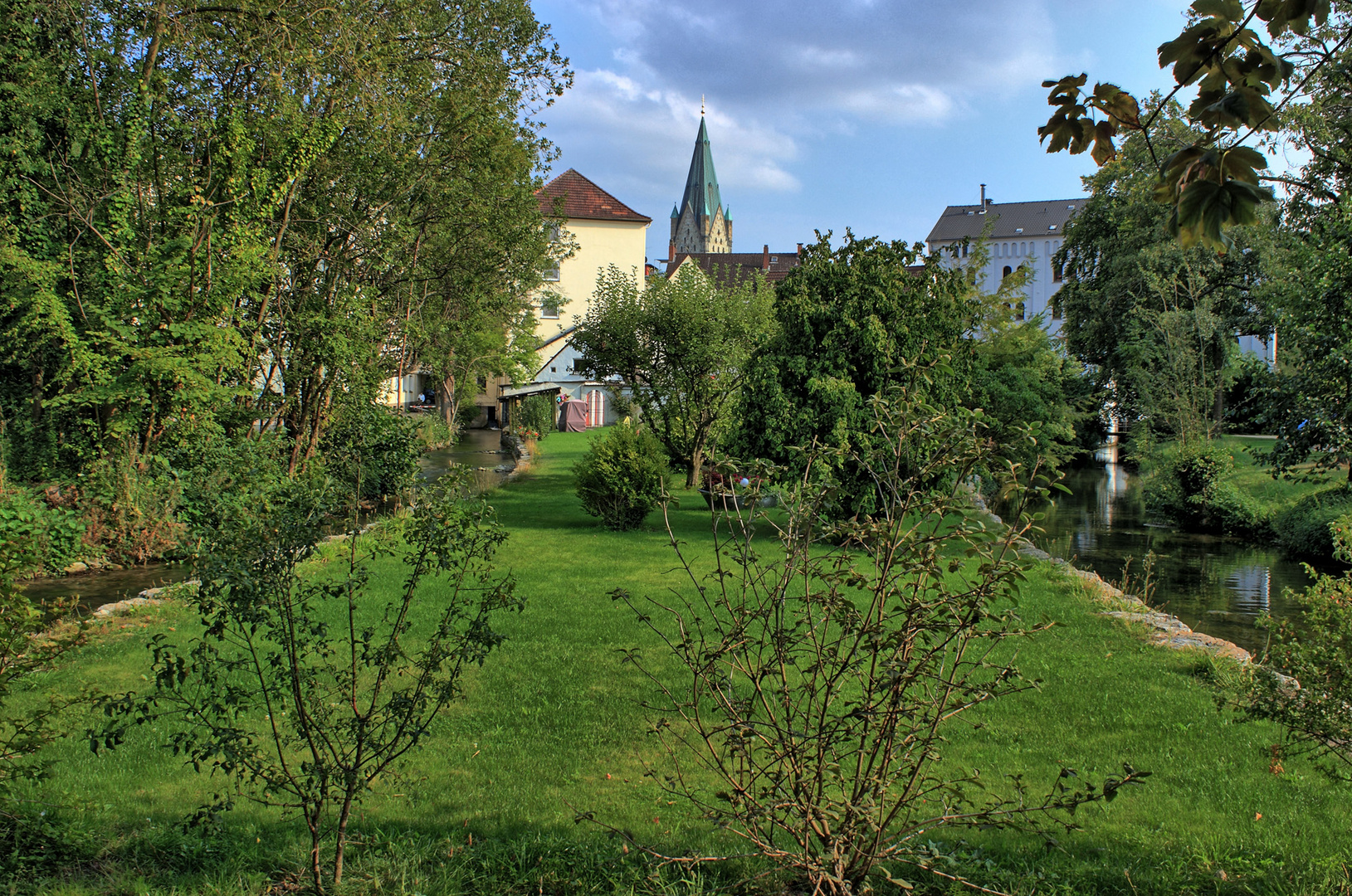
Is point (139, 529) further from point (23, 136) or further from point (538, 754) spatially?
point (538, 754)

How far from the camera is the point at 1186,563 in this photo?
1461 cm

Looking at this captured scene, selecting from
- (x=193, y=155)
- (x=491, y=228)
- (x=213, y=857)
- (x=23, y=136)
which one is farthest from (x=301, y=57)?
(x=213, y=857)

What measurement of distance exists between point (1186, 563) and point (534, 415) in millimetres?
26143

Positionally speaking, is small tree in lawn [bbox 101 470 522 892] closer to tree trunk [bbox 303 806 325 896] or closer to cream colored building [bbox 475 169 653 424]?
tree trunk [bbox 303 806 325 896]

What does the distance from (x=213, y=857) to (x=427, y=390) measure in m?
56.5

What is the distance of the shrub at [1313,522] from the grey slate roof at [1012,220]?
84.4 metres

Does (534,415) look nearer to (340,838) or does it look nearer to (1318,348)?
(1318,348)

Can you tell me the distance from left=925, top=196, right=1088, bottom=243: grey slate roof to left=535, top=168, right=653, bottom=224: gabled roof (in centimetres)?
5234

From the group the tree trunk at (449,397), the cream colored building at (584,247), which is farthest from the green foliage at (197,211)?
the cream colored building at (584,247)

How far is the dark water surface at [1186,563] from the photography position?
10.9 m

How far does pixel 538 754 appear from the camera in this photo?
203 inches

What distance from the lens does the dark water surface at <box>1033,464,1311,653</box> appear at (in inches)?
430

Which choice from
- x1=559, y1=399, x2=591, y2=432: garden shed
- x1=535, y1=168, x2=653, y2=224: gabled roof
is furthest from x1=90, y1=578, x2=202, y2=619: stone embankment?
x1=535, y1=168, x2=653, y2=224: gabled roof

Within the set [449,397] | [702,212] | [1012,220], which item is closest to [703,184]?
[702,212]
